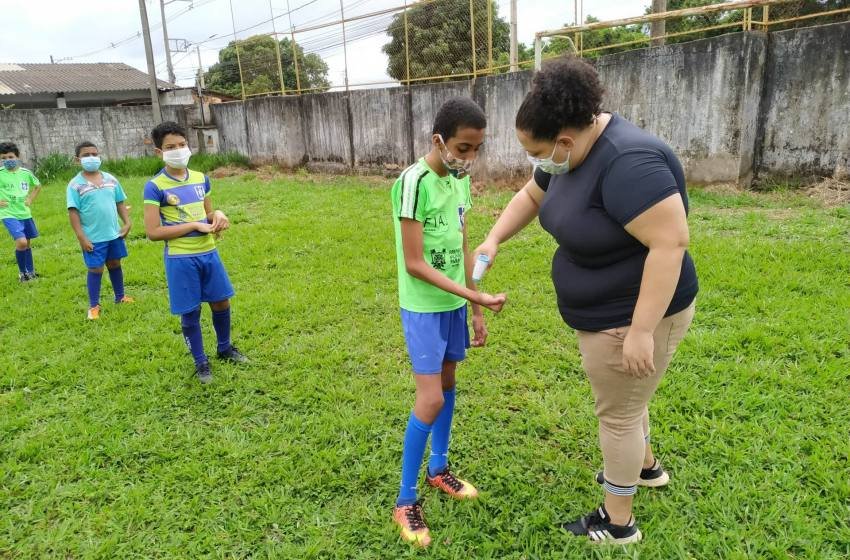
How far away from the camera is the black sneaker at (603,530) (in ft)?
7.33

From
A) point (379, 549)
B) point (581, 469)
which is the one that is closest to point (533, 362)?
point (581, 469)

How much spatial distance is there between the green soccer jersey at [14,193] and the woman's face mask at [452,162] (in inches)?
244

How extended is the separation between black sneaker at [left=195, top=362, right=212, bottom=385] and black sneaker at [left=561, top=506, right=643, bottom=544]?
98.9 inches

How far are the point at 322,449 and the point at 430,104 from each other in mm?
9261

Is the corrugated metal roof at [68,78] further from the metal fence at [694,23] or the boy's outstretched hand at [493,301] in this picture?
the boy's outstretched hand at [493,301]

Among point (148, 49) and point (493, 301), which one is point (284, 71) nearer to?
point (148, 49)

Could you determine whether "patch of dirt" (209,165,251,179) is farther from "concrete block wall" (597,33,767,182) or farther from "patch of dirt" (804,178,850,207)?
"patch of dirt" (804,178,850,207)

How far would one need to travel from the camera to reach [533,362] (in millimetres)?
3764

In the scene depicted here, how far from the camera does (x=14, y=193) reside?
21.1 ft

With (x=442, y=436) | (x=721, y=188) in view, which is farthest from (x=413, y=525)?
(x=721, y=188)

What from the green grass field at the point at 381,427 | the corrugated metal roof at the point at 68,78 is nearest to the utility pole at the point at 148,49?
the corrugated metal roof at the point at 68,78

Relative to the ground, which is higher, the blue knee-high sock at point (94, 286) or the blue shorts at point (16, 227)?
the blue shorts at point (16, 227)

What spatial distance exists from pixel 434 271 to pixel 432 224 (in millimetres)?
197

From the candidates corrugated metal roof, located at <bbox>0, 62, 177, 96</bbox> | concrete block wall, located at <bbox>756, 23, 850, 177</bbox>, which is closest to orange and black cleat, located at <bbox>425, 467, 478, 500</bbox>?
concrete block wall, located at <bbox>756, 23, 850, 177</bbox>
